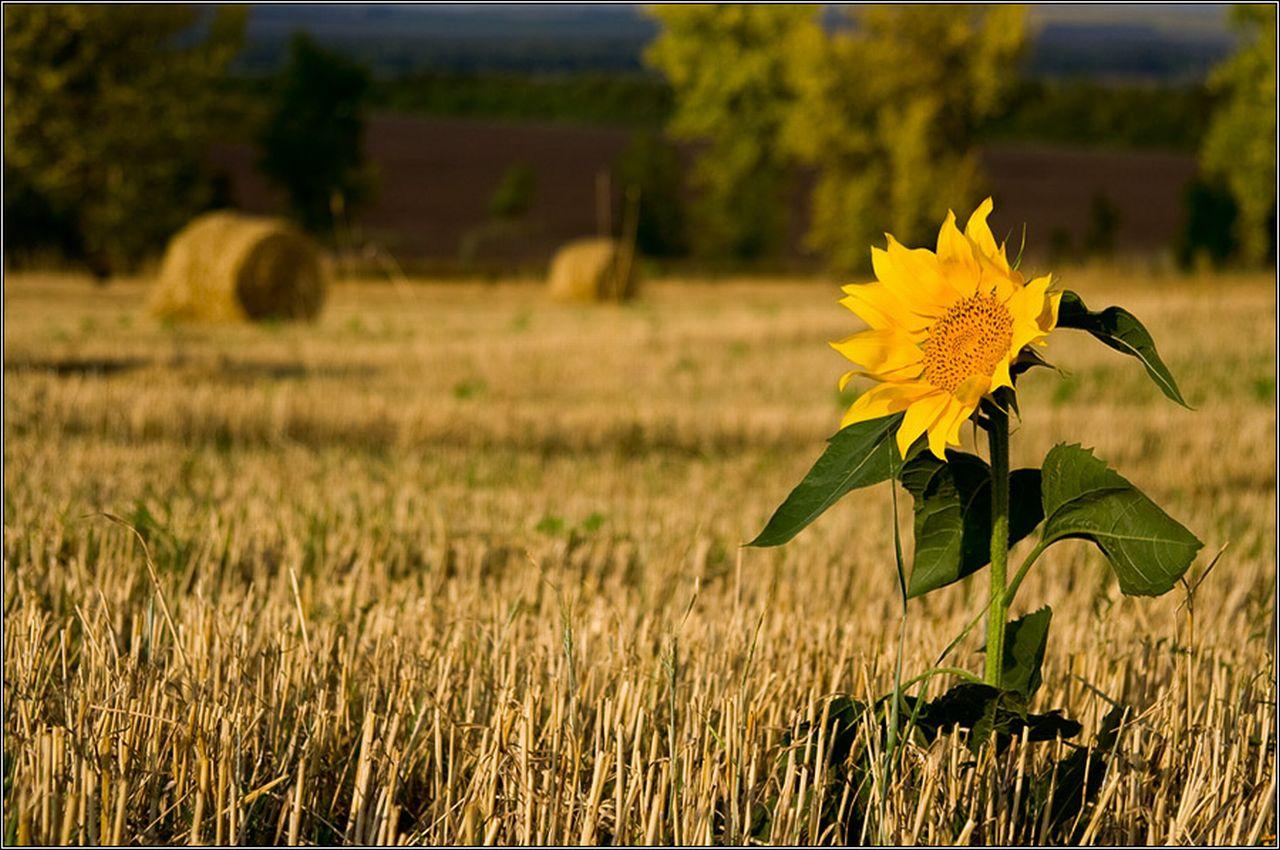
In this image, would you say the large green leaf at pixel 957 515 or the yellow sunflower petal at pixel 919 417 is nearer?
the yellow sunflower petal at pixel 919 417

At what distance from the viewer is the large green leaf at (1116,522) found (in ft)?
7.36

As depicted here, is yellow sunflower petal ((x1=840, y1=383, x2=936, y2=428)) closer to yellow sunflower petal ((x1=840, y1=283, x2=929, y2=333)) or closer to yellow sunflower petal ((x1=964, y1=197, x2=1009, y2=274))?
yellow sunflower petal ((x1=840, y1=283, x2=929, y2=333))

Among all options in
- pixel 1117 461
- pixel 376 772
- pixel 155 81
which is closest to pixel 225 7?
pixel 155 81

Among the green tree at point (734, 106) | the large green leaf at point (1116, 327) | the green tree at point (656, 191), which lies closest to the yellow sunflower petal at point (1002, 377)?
the large green leaf at point (1116, 327)

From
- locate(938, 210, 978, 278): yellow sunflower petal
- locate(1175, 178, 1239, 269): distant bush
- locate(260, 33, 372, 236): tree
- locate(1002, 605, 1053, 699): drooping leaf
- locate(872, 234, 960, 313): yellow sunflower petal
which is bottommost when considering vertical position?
locate(1002, 605, 1053, 699): drooping leaf

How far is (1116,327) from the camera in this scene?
2211 millimetres

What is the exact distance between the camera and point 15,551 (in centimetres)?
465

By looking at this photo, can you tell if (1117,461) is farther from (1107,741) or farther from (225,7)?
(225,7)

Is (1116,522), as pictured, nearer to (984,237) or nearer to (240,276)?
(984,237)

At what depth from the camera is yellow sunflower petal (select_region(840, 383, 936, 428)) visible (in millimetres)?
2217

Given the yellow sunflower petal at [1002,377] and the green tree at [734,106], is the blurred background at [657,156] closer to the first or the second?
the green tree at [734,106]

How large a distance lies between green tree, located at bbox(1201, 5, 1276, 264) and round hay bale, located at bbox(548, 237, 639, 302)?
14.6m

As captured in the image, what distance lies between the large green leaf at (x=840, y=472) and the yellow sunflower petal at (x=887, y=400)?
0.04 meters

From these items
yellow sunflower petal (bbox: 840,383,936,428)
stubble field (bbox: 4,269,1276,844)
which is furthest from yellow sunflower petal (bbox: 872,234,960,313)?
stubble field (bbox: 4,269,1276,844)
